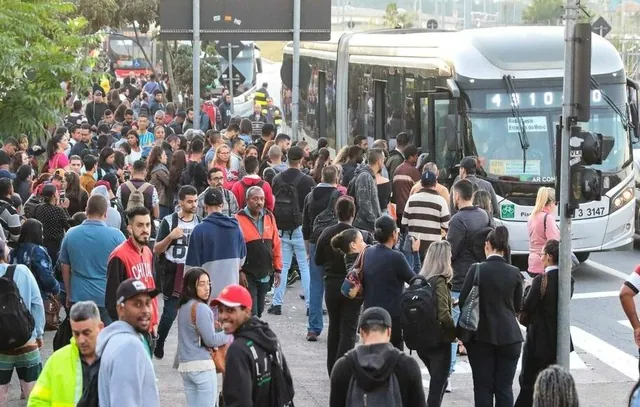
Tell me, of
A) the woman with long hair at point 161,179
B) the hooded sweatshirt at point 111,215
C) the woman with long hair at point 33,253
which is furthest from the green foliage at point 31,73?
the woman with long hair at point 33,253

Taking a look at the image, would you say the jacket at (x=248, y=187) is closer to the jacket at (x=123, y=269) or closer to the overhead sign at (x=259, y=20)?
the jacket at (x=123, y=269)

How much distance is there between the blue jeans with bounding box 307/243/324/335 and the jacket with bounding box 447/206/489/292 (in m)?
1.64

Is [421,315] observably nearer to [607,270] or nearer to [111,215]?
[111,215]

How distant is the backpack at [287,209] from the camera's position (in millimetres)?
14758

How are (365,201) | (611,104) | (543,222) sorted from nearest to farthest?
(543,222)
(365,201)
(611,104)

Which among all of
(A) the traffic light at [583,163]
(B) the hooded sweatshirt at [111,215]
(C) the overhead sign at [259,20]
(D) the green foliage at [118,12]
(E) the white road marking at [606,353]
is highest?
(D) the green foliage at [118,12]

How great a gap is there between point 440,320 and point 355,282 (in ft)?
3.40

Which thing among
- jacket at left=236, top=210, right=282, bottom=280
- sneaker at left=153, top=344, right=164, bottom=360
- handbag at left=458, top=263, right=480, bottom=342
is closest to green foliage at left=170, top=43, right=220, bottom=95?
jacket at left=236, top=210, right=282, bottom=280

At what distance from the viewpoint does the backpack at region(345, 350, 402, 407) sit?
7.30m

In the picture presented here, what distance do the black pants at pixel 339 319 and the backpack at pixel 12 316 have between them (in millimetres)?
3129

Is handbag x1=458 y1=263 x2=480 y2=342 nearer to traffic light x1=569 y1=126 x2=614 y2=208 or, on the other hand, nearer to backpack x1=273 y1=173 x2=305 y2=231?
traffic light x1=569 y1=126 x2=614 y2=208

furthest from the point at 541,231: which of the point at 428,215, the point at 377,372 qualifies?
the point at 377,372

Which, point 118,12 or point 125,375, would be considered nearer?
point 125,375

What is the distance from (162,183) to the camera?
16.9 meters
